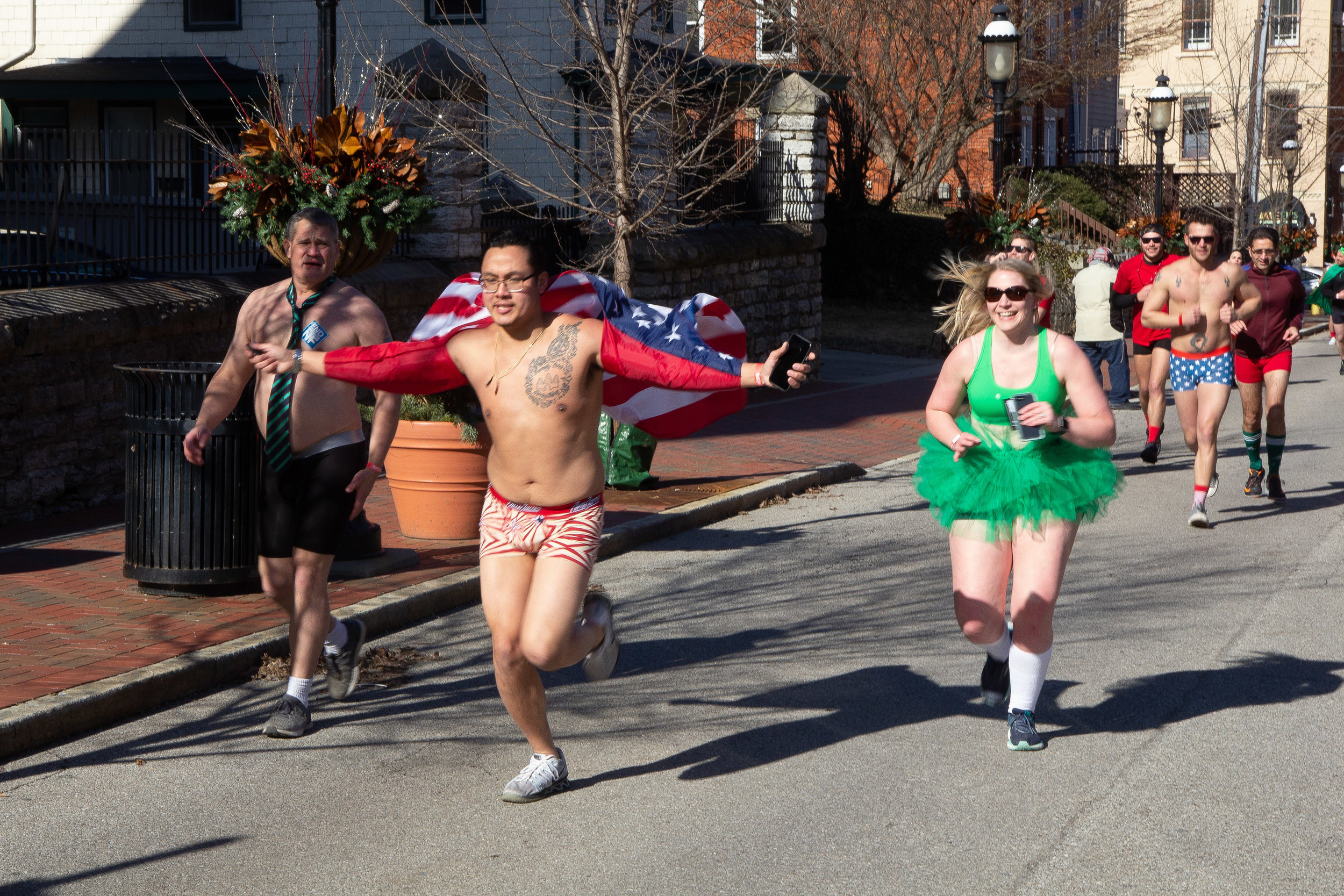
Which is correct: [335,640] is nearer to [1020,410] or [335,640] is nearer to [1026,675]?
[1026,675]

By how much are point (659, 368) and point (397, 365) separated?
3.00 feet

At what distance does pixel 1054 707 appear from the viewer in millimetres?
5984

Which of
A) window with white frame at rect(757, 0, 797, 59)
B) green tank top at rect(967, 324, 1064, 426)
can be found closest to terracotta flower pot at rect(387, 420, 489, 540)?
green tank top at rect(967, 324, 1064, 426)

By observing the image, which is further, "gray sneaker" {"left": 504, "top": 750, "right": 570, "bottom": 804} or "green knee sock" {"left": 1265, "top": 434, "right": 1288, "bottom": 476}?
"green knee sock" {"left": 1265, "top": 434, "right": 1288, "bottom": 476}

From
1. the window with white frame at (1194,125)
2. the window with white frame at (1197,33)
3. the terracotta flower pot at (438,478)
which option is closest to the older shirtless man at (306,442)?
the terracotta flower pot at (438,478)

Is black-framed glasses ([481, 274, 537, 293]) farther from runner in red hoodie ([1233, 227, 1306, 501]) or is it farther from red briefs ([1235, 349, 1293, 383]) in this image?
red briefs ([1235, 349, 1293, 383])

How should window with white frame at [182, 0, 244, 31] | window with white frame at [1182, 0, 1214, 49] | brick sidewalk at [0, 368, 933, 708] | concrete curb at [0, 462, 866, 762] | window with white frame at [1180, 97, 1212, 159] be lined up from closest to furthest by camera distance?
concrete curb at [0, 462, 866, 762]
brick sidewalk at [0, 368, 933, 708]
window with white frame at [182, 0, 244, 31]
window with white frame at [1180, 97, 1212, 159]
window with white frame at [1182, 0, 1214, 49]

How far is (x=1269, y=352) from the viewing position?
35.7 feet

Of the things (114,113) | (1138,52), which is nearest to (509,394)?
(114,113)

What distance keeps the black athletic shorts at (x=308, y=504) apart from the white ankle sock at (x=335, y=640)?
1.51 ft

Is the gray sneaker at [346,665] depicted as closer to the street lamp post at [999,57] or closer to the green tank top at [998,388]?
the green tank top at [998,388]

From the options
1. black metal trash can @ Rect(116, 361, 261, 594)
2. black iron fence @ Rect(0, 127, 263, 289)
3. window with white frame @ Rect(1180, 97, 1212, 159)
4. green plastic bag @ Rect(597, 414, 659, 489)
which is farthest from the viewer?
window with white frame @ Rect(1180, 97, 1212, 159)

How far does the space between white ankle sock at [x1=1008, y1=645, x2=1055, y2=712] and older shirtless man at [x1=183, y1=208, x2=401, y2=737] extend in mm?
2512

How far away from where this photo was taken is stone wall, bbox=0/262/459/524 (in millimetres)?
9461
